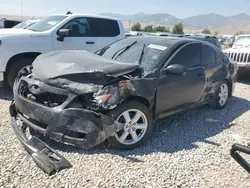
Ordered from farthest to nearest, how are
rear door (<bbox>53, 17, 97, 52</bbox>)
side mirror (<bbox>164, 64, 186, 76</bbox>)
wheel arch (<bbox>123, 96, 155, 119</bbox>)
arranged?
rear door (<bbox>53, 17, 97, 52</bbox>) < side mirror (<bbox>164, 64, 186, 76</bbox>) < wheel arch (<bbox>123, 96, 155, 119</bbox>)

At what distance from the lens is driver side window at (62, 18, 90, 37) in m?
7.02

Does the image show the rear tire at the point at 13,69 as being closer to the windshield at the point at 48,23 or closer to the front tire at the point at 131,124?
the windshield at the point at 48,23

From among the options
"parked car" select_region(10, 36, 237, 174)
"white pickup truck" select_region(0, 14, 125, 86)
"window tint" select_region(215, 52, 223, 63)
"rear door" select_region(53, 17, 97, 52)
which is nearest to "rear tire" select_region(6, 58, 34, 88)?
"white pickup truck" select_region(0, 14, 125, 86)

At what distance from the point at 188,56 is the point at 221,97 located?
5.47 feet

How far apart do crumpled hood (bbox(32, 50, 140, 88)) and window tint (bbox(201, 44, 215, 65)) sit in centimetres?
180

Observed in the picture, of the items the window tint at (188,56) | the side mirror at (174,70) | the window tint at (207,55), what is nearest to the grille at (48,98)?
the side mirror at (174,70)

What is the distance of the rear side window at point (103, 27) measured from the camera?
7505 mm

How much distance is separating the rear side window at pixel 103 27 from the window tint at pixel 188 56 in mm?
3288

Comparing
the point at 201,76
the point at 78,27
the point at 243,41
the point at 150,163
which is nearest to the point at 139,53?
the point at 201,76

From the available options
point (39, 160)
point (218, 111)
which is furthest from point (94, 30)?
point (39, 160)

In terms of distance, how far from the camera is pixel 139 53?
4520mm

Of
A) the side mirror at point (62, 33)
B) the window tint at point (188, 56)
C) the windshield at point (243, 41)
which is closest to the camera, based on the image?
the window tint at point (188, 56)

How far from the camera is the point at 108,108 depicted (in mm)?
3498

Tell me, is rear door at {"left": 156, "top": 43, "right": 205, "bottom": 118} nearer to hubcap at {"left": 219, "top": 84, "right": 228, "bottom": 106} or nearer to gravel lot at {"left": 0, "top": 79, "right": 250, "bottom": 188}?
→ gravel lot at {"left": 0, "top": 79, "right": 250, "bottom": 188}
